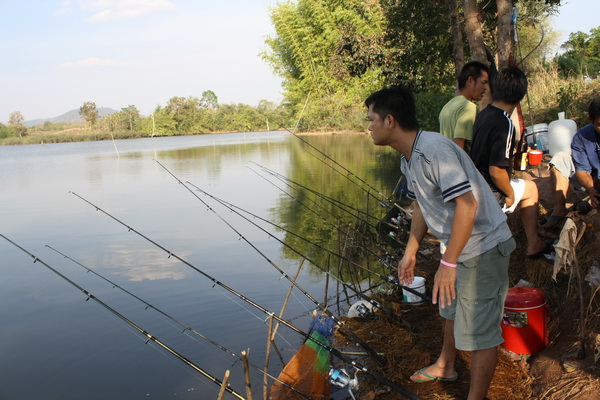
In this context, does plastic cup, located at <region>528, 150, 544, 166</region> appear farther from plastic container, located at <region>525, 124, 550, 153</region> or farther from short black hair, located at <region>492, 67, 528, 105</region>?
short black hair, located at <region>492, 67, 528, 105</region>

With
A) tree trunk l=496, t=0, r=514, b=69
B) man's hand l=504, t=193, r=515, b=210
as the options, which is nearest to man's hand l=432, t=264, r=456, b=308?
man's hand l=504, t=193, r=515, b=210

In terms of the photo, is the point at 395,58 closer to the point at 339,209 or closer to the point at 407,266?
the point at 339,209

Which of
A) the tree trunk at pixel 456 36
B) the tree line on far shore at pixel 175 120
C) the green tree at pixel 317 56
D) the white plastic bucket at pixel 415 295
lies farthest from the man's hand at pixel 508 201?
the tree line on far shore at pixel 175 120

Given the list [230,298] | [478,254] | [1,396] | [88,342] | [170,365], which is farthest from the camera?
[230,298]

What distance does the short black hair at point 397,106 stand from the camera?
233cm

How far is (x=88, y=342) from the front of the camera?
504cm

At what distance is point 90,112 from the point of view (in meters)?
79.1

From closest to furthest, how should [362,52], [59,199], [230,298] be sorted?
[230,298] < [59,199] < [362,52]

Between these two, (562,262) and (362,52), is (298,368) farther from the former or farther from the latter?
(362,52)

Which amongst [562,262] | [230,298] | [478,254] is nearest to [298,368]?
[478,254]

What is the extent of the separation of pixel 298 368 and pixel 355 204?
7.25 m

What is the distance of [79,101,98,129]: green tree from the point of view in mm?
78125

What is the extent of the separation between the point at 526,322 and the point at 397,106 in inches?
64.3

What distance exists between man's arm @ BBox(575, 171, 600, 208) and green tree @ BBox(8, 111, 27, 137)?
3151 inches
